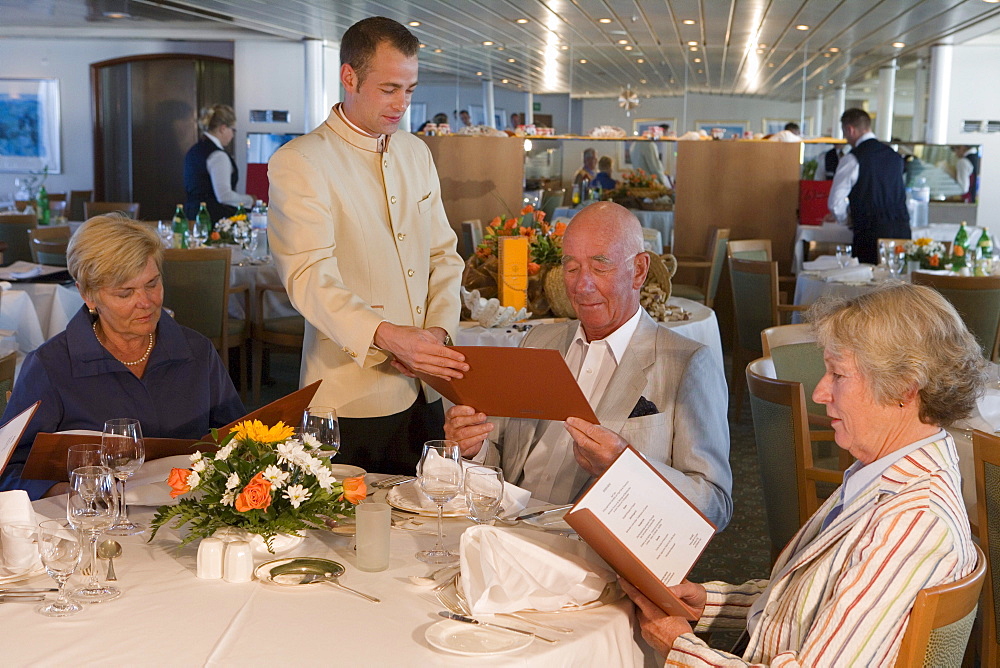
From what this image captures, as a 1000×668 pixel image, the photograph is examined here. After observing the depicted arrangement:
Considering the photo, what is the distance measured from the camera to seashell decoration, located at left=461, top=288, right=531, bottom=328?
4117mm

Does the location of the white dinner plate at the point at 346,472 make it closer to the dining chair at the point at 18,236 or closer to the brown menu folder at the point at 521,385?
the brown menu folder at the point at 521,385

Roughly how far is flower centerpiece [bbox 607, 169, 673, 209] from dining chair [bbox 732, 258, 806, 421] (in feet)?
9.28

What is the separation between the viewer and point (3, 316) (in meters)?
4.94

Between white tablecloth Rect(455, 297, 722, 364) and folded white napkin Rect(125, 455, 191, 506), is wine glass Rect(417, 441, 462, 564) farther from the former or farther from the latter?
white tablecloth Rect(455, 297, 722, 364)

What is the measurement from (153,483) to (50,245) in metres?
5.59

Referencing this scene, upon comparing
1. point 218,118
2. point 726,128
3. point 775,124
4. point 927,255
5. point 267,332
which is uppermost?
point 775,124

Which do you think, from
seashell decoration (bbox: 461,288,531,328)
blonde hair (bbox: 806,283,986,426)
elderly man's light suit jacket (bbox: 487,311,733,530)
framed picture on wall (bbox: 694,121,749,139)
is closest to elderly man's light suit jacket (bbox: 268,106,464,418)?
elderly man's light suit jacket (bbox: 487,311,733,530)

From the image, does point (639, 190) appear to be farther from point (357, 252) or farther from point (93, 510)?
point (93, 510)

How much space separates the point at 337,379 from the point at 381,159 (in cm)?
62

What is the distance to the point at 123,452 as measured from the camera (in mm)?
1982

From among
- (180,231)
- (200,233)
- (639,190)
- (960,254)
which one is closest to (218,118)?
(200,233)

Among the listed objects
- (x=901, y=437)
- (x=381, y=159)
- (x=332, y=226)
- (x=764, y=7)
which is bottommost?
(x=901, y=437)

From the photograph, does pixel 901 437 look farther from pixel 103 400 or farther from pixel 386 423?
pixel 103 400

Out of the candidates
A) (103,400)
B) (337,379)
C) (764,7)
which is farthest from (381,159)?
(764,7)
